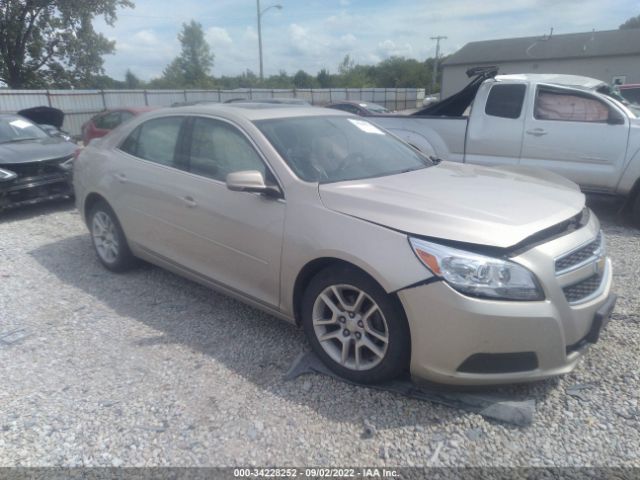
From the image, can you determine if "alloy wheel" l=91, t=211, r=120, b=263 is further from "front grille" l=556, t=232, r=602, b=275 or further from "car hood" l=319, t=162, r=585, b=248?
"front grille" l=556, t=232, r=602, b=275

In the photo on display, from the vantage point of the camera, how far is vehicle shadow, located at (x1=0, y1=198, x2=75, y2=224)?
6.72 metres

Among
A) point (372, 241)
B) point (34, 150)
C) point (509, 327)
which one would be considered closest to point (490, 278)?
point (509, 327)

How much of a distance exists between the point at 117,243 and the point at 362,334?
2820mm

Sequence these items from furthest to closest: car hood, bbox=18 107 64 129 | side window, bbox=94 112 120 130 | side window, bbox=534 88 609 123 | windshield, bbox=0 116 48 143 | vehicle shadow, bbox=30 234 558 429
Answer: car hood, bbox=18 107 64 129 < side window, bbox=94 112 120 130 < windshield, bbox=0 116 48 143 < side window, bbox=534 88 609 123 < vehicle shadow, bbox=30 234 558 429

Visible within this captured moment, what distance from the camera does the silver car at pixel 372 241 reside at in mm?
2314

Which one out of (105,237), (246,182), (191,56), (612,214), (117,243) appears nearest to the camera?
(246,182)

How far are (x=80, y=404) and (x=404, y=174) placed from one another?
253 centimetres

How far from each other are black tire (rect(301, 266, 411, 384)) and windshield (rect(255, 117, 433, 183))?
0.71 m

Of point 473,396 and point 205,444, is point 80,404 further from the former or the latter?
point 473,396

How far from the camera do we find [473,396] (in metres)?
2.62

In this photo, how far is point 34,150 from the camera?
276 inches

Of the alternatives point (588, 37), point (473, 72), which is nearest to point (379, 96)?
point (588, 37)

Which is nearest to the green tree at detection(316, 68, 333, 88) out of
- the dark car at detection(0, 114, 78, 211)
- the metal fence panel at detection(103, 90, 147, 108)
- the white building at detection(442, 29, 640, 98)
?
the white building at detection(442, 29, 640, 98)

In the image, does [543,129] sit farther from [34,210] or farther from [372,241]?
[34,210]
